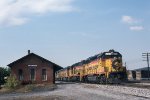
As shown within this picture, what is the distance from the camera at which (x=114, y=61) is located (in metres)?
45.5

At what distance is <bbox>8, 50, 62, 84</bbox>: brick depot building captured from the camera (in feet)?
181

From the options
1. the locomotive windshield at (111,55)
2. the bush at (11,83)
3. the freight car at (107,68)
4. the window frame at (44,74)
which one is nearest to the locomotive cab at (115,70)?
the freight car at (107,68)

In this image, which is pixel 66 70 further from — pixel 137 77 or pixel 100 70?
pixel 100 70

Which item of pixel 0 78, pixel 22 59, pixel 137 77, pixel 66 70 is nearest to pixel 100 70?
pixel 22 59

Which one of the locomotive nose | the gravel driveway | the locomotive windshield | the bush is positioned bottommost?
the gravel driveway

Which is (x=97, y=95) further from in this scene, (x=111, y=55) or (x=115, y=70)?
(x=111, y=55)

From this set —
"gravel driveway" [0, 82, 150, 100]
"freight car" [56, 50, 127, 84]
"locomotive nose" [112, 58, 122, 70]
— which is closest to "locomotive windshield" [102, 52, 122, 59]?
"freight car" [56, 50, 127, 84]

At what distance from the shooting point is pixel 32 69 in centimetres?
5581

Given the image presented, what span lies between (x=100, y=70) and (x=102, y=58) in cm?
175

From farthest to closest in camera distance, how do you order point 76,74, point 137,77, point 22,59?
point 137,77 → point 76,74 → point 22,59

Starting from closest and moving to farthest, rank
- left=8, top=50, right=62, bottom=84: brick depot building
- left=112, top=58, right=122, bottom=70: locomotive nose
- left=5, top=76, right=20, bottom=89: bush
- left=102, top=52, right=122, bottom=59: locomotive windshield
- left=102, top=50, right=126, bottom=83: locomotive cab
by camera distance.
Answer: left=102, top=50, right=126, bottom=83: locomotive cab
left=112, top=58, right=122, bottom=70: locomotive nose
left=5, top=76, right=20, bottom=89: bush
left=102, top=52, right=122, bottom=59: locomotive windshield
left=8, top=50, right=62, bottom=84: brick depot building

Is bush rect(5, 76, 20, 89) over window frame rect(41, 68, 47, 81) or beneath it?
beneath

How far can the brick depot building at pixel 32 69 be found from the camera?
5522 cm

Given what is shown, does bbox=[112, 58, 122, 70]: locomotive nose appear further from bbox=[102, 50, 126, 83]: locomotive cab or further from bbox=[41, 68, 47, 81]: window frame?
bbox=[41, 68, 47, 81]: window frame
